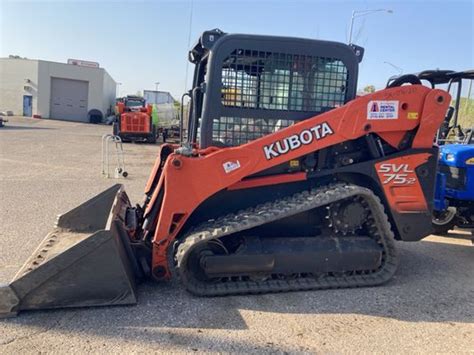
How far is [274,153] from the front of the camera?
4031 mm

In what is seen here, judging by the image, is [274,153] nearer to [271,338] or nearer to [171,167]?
[171,167]

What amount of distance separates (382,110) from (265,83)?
120 centimetres

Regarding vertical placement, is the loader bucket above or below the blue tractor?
below

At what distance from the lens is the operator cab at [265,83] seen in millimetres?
4219

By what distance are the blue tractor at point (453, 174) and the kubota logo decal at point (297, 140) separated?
4.90ft

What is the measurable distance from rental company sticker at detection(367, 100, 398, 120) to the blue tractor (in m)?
0.95

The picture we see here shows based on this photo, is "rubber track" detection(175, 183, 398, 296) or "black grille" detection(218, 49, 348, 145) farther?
"black grille" detection(218, 49, 348, 145)

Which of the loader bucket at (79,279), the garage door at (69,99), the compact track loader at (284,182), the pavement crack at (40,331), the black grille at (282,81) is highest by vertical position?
the garage door at (69,99)

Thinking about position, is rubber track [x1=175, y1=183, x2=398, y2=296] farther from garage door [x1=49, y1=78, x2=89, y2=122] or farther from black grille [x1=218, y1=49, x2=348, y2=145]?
garage door [x1=49, y1=78, x2=89, y2=122]

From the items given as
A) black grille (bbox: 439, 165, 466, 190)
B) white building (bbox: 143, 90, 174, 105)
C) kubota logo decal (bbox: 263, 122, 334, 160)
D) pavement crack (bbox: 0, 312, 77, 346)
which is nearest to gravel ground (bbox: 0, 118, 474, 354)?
pavement crack (bbox: 0, 312, 77, 346)

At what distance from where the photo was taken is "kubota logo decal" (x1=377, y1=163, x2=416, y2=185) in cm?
427

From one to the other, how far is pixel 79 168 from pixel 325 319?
32.1 ft

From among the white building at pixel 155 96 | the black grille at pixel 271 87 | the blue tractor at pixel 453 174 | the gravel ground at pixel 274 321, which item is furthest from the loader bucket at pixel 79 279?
the white building at pixel 155 96

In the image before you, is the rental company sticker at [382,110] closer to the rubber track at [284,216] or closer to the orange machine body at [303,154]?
the orange machine body at [303,154]
